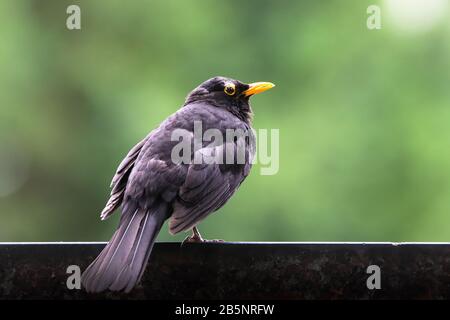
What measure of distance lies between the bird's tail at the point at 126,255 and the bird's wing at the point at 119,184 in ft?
1.11

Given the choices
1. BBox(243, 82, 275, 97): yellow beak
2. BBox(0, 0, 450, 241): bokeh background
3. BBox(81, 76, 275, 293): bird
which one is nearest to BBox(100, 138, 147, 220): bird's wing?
BBox(81, 76, 275, 293): bird

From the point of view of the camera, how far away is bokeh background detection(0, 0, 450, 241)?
9.26 meters

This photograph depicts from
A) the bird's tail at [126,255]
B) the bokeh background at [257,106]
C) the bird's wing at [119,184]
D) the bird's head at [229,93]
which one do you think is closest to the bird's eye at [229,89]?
the bird's head at [229,93]

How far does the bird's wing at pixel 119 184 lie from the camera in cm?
451

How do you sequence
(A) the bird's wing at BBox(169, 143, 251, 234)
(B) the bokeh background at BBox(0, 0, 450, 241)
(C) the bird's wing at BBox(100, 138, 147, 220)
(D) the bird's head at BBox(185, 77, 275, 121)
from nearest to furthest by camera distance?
(A) the bird's wing at BBox(169, 143, 251, 234) < (C) the bird's wing at BBox(100, 138, 147, 220) < (D) the bird's head at BBox(185, 77, 275, 121) < (B) the bokeh background at BBox(0, 0, 450, 241)

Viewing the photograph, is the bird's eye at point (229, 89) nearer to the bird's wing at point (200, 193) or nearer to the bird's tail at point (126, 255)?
the bird's wing at point (200, 193)

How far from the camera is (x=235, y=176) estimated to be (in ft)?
15.6

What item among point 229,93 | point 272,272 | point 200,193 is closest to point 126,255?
point 272,272

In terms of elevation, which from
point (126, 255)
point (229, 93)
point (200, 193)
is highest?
point (229, 93)

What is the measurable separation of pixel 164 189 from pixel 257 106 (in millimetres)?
5546

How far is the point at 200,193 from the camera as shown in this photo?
14.3 feet

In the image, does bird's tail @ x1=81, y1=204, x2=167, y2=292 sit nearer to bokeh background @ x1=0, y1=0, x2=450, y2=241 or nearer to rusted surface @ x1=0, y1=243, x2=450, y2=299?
rusted surface @ x1=0, y1=243, x2=450, y2=299

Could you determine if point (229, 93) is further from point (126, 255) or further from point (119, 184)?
point (126, 255)

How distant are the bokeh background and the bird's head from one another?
3311 mm
